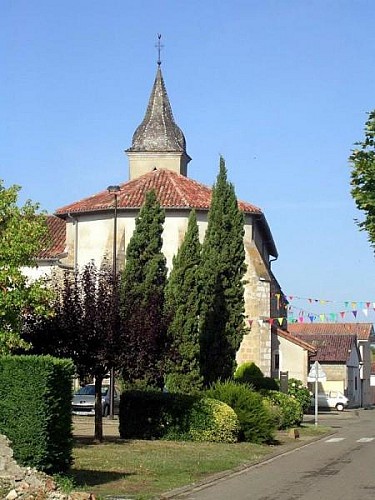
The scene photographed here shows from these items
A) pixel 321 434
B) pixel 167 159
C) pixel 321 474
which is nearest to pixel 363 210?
pixel 321 474

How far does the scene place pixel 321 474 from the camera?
18.6 meters

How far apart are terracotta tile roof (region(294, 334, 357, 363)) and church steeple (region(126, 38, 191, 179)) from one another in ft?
75.3

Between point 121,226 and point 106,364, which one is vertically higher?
point 121,226

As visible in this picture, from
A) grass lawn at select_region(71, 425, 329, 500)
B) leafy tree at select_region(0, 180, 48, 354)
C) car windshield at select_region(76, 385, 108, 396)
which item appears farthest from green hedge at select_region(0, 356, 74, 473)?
car windshield at select_region(76, 385, 108, 396)

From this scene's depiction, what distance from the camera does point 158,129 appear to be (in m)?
61.1

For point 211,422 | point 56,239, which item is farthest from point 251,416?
point 56,239

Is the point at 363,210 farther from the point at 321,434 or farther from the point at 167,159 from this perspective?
the point at 167,159

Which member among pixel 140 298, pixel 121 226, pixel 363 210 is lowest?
pixel 140 298

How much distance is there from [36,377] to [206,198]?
3805 centimetres

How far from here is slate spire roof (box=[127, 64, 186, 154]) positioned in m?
60.6

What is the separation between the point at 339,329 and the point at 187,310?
66.3 m

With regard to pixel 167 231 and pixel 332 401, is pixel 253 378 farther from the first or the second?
pixel 332 401

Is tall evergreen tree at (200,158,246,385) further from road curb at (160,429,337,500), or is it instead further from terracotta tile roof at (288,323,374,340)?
terracotta tile roof at (288,323,374,340)

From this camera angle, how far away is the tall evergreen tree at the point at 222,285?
3534 cm
